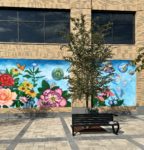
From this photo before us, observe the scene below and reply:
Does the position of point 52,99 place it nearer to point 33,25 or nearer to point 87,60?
point 33,25

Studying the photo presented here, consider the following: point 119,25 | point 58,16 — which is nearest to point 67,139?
point 58,16

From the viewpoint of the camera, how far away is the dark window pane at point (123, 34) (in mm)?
26828

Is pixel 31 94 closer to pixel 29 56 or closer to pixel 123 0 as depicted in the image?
pixel 29 56

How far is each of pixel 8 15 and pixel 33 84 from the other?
5171 millimetres

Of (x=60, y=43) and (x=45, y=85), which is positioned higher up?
(x=60, y=43)

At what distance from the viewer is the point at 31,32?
25984 millimetres

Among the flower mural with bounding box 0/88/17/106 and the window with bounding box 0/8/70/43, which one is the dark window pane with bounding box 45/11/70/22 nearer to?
the window with bounding box 0/8/70/43

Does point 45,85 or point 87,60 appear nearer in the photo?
point 87,60

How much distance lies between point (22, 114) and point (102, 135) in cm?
1085

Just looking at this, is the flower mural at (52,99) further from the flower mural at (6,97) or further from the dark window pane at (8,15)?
the dark window pane at (8,15)

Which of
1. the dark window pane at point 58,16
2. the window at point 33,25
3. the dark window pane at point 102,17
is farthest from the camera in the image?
the dark window pane at point 102,17

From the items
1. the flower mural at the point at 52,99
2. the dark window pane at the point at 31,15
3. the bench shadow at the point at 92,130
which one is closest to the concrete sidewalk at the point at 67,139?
the bench shadow at the point at 92,130

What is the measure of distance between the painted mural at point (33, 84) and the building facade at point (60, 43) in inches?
7.8

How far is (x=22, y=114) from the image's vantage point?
83.6ft
